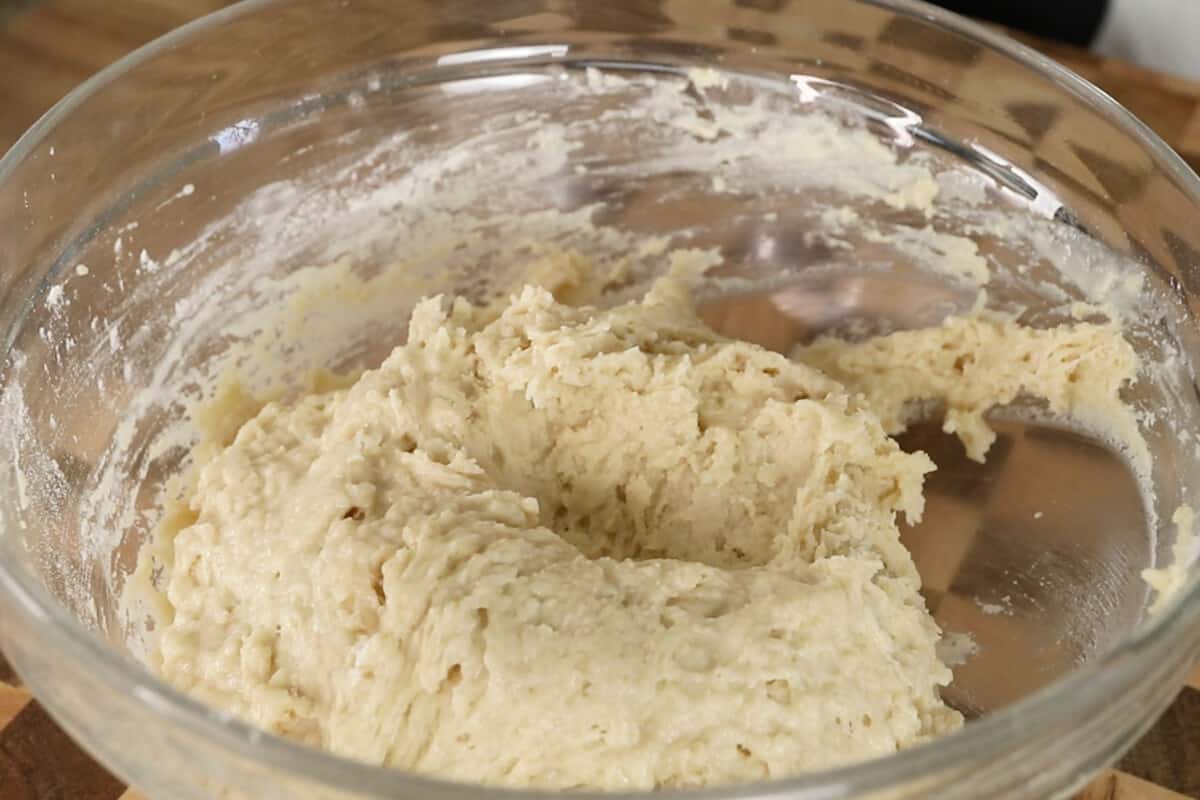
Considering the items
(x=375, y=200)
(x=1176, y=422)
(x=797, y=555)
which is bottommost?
(x=797, y=555)

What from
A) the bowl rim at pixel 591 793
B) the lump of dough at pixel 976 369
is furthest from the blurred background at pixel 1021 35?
the bowl rim at pixel 591 793

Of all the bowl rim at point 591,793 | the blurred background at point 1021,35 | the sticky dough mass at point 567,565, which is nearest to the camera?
the bowl rim at point 591,793

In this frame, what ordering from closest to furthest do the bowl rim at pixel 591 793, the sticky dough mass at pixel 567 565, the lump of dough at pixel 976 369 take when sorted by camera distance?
the bowl rim at pixel 591 793, the sticky dough mass at pixel 567 565, the lump of dough at pixel 976 369

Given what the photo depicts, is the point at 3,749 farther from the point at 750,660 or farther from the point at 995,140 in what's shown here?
the point at 995,140

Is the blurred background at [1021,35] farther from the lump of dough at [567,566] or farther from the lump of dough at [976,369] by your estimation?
the lump of dough at [567,566]

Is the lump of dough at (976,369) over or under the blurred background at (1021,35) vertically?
under

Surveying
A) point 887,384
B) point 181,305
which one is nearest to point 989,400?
point 887,384

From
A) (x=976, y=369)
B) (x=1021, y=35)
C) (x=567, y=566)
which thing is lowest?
(x=567, y=566)

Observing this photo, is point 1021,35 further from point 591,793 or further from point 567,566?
point 591,793

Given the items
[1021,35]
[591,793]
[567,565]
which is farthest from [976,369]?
[591,793]
